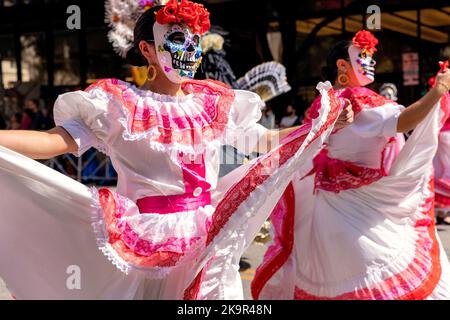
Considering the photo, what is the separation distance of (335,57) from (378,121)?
591 mm

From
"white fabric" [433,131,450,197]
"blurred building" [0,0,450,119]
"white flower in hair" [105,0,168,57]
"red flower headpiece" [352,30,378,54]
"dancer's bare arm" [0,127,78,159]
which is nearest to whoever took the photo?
"dancer's bare arm" [0,127,78,159]

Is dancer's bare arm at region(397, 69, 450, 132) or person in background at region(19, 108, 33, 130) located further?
person in background at region(19, 108, 33, 130)

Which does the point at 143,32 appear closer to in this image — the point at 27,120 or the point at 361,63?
the point at 361,63

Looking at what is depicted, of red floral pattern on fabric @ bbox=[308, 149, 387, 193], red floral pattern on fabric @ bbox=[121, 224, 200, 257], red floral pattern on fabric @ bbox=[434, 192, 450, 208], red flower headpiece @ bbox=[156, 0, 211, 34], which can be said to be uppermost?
red flower headpiece @ bbox=[156, 0, 211, 34]

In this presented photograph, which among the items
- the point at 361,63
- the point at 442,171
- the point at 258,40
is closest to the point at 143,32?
the point at 361,63

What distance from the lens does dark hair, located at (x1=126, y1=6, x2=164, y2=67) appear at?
2715mm

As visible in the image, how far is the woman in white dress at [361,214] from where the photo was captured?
372 cm

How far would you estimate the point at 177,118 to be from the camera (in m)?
2.59

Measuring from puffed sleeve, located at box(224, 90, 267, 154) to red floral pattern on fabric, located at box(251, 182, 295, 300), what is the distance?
131 cm

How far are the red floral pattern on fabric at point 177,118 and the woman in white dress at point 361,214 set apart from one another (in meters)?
1.19

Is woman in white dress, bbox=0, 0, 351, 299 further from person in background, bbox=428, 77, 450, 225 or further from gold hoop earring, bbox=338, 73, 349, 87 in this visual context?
person in background, bbox=428, 77, 450, 225

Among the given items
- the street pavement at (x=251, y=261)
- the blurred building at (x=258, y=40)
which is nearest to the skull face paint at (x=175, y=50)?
the street pavement at (x=251, y=261)

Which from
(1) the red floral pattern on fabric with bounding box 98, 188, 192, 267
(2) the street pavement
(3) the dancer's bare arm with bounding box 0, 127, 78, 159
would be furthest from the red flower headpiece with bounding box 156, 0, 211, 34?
(2) the street pavement

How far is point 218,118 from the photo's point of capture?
2.67 m
